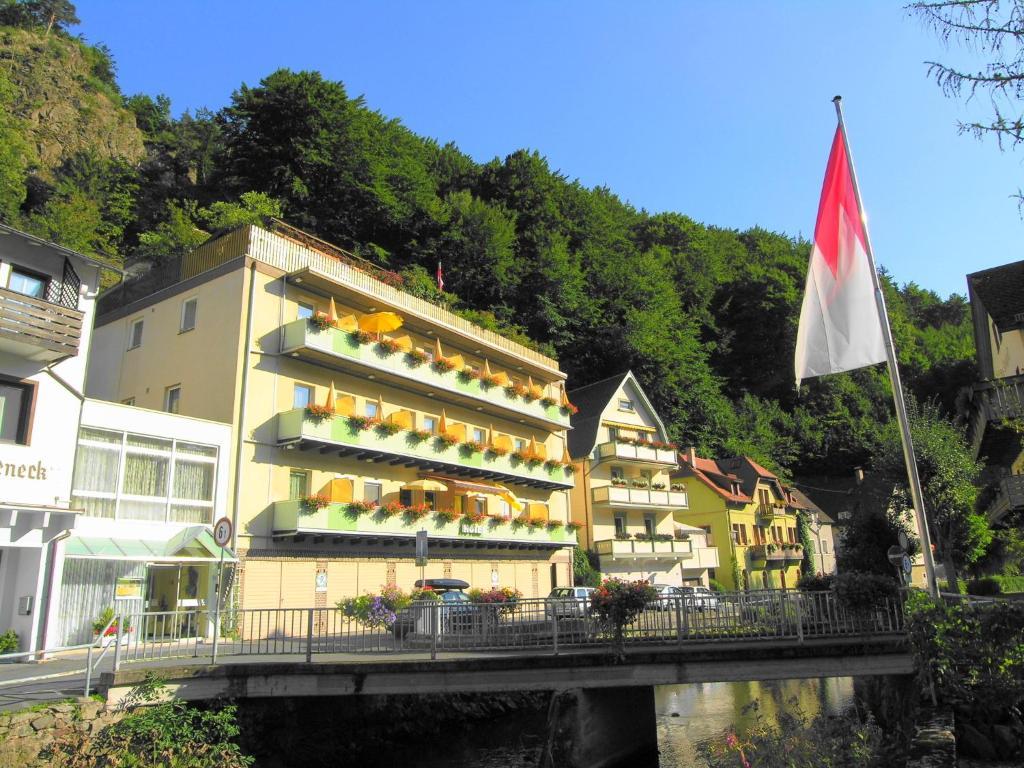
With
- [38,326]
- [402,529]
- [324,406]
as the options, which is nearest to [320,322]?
[324,406]

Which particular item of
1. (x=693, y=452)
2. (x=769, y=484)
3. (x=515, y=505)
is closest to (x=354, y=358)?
(x=515, y=505)

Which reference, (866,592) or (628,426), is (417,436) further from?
(628,426)

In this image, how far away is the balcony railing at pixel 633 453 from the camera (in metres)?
45.1

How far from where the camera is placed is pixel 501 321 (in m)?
51.3

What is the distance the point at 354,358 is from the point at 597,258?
37.1 meters

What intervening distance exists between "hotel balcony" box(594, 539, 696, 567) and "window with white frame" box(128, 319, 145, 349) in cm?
2612

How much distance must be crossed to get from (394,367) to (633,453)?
2067cm

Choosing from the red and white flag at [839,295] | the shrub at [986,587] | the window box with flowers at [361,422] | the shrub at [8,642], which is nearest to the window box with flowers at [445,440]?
the window box with flowers at [361,422]

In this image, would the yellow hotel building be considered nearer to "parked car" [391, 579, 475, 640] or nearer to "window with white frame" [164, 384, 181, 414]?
"window with white frame" [164, 384, 181, 414]

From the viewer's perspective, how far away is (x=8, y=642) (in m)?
17.6

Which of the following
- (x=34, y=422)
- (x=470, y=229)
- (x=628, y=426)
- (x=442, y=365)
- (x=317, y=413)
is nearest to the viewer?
(x=34, y=422)

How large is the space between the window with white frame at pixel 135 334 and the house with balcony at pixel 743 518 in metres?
36.4

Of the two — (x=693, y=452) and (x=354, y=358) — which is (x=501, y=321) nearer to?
(x=693, y=452)

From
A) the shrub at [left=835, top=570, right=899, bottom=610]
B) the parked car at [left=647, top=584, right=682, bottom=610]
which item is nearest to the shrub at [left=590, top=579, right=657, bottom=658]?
the parked car at [left=647, top=584, right=682, bottom=610]
